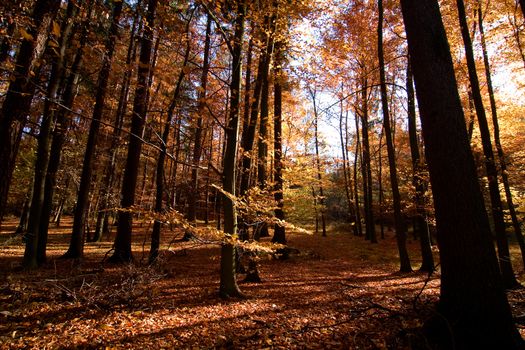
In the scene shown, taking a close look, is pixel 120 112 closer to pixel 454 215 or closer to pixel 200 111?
pixel 200 111

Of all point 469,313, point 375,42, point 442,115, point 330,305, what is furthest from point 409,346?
point 375,42

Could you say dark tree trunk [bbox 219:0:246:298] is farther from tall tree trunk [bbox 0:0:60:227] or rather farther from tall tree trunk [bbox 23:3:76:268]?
tall tree trunk [bbox 23:3:76:268]

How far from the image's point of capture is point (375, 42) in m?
12.4

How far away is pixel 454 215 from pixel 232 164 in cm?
397

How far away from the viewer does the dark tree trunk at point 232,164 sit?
5973mm

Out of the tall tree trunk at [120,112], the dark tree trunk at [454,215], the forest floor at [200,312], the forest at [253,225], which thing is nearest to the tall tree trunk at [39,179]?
the forest at [253,225]

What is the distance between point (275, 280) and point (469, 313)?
18.5ft

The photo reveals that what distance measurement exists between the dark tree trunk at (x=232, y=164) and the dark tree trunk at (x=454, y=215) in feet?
10.8

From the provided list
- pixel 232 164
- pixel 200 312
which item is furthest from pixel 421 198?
pixel 200 312

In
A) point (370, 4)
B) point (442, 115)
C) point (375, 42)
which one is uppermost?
point (370, 4)

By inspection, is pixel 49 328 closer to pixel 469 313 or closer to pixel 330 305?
pixel 330 305

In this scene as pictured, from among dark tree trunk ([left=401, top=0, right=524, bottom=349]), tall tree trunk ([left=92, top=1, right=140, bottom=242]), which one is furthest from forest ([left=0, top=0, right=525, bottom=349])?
tall tree trunk ([left=92, top=1, right=140, bottom=242])

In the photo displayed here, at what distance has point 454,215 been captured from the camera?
353 cm

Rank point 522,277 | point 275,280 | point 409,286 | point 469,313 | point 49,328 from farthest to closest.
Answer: point 522,277
point 275,280
point 409,286
point 49,328
point 469,313
